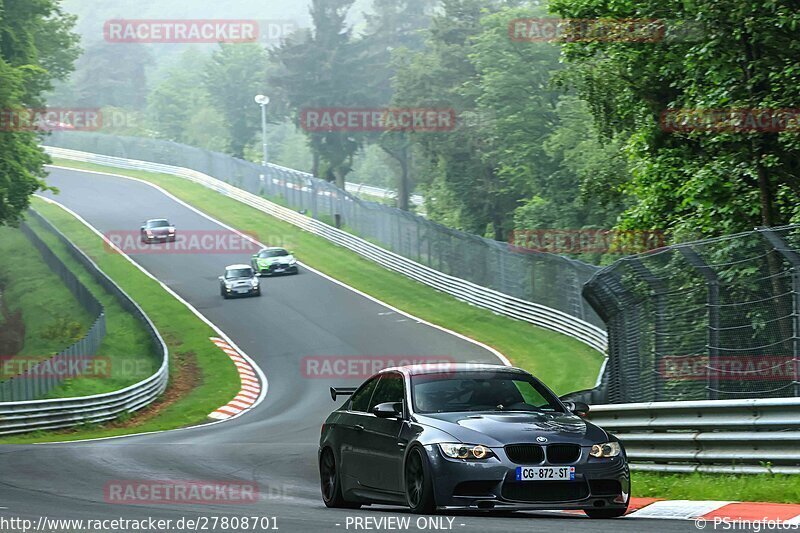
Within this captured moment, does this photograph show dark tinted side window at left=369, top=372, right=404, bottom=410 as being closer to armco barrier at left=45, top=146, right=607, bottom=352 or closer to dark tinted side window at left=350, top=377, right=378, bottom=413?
dark tinted side window at left=350, top=377, right=378, bottom=413

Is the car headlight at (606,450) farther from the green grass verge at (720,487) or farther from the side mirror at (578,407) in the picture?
the green grass verge at (720,487)

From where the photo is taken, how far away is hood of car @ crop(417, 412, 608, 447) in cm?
938

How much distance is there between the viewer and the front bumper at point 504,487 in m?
9.20

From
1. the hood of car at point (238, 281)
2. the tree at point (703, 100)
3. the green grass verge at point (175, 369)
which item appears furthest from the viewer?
the hood of car at point (238, 281)

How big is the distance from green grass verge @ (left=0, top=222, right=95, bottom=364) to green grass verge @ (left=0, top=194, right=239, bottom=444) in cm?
299

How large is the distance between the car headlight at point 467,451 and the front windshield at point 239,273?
42.2 meters

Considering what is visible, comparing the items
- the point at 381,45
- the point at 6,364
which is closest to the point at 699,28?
the point at 6,364

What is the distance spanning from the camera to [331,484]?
1151 cm

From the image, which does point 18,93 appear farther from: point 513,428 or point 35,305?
point 513,428

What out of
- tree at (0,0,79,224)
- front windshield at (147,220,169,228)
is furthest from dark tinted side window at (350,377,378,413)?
front windshield at (147,220,169,228)

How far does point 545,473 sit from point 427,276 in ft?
144

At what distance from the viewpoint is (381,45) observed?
117750 millimetres

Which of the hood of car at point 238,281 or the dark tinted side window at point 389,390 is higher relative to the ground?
the dark tinted side window at point 389,390

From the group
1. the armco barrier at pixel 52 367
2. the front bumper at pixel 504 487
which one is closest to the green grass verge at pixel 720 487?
the front bumper at pixel 504 487
